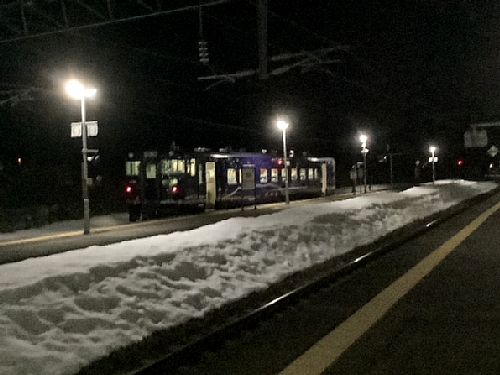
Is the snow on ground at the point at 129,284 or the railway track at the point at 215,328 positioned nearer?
the snow on ground at the point at 129,284

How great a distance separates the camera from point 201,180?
32.2 metres

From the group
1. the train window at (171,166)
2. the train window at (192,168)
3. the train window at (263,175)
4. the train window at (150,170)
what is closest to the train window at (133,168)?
the train window at (150,170)

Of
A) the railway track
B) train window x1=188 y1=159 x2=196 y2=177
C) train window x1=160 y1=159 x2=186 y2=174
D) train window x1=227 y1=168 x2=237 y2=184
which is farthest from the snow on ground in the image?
train window x1=227 y1=168 x2=237 y2=184

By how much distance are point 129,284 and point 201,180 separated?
78.1ft

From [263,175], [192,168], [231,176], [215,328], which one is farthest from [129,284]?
[263,175]

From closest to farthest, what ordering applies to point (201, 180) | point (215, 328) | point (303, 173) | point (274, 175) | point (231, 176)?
point (215, 328)
point (201, 180)
point (231, 176)
point (274, 175)
point (303, 173)

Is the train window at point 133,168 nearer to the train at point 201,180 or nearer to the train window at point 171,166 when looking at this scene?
the train at point 201,180

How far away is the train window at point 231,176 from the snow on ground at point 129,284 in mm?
19107

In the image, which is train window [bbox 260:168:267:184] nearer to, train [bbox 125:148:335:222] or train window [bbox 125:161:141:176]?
train [bbox 125:148:335:222]

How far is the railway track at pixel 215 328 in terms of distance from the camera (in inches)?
263

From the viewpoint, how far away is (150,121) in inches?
1986

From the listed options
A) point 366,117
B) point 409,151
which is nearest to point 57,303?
point 366,117

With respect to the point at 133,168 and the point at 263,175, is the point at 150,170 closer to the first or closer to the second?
the point at 133,168

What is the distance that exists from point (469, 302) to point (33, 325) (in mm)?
6290
